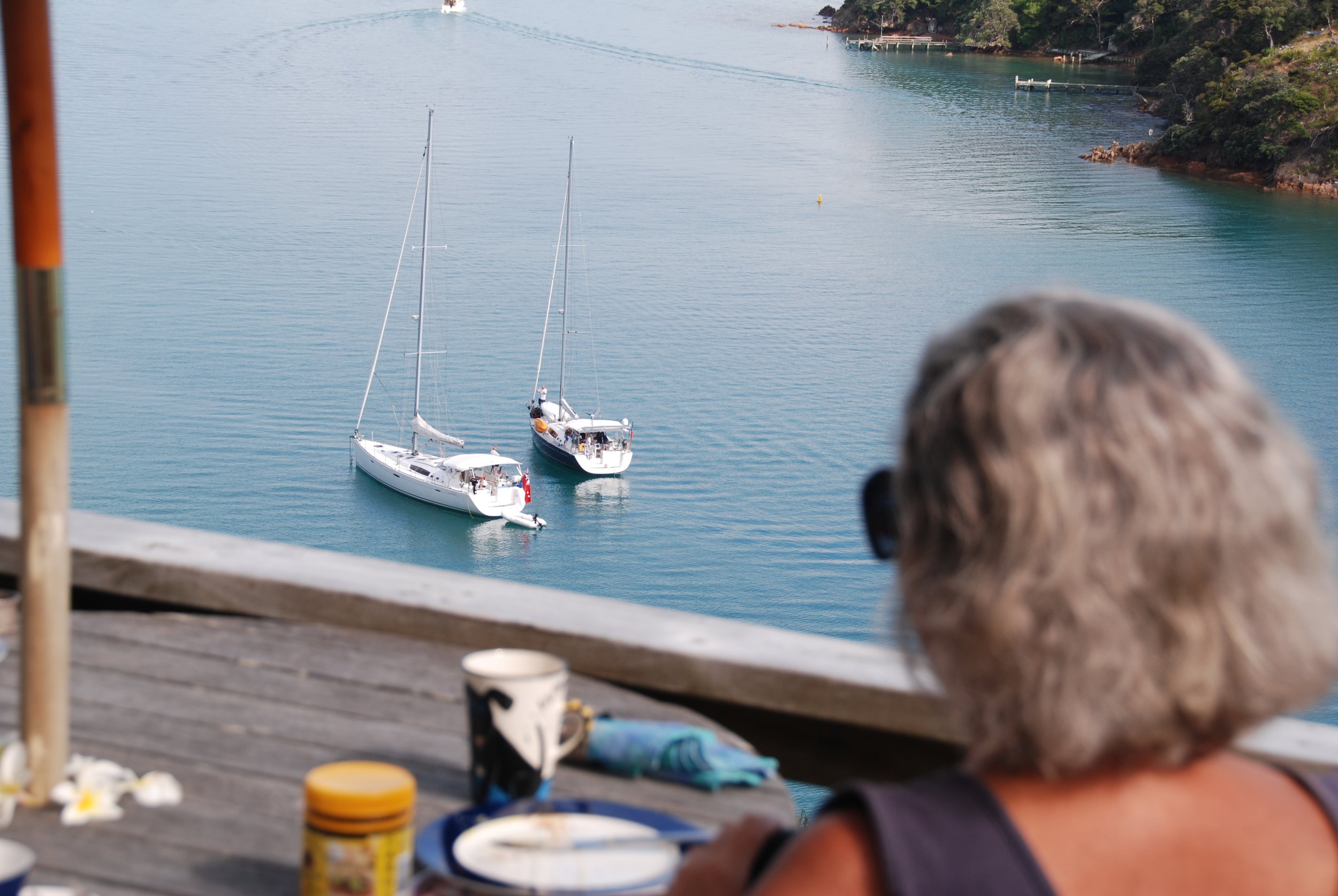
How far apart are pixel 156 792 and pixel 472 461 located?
108 ft

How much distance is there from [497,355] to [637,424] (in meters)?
6.09

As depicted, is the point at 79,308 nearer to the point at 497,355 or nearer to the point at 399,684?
the point at 497,355

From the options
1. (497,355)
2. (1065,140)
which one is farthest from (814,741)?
(1065,140)

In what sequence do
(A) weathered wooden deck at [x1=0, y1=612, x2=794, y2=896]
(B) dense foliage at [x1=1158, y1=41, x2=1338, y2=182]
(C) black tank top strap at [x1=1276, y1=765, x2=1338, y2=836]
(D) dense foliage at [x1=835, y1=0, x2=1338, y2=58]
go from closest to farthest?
(C) black tank top strap at [x1=1276, y1=765, x2=1338, y2=836], (A) weathered wooden deck at [x1=0, y1=612, x2=794, y2=896], (B) dense foliage at [x1=1158, y1=41, x2=1338, y2=182], (D) dense foliage at [x1=835, y1=0, x2=1338, y2=58]

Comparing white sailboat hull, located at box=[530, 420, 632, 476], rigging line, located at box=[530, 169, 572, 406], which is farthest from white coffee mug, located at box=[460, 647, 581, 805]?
rigging line, located at box=[530, 169, 572, 406]

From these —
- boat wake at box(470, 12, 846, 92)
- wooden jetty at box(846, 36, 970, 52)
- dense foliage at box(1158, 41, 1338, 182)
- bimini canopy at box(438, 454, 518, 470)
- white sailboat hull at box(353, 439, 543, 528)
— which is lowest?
white sailboat hull at box(353, 439, 543, 528)

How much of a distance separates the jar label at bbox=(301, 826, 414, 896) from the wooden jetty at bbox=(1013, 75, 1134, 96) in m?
82.4

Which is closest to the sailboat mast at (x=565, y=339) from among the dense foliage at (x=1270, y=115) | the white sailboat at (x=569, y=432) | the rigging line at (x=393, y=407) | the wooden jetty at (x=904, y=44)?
the white sailboat at (x=569, y=432)

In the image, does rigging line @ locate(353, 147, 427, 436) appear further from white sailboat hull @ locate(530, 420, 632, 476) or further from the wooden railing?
the wooden railing

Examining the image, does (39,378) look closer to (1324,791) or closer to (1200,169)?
(1324,791)

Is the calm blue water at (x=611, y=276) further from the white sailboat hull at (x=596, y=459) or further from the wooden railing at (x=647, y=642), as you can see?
the wooden railing at (x=647, y=642)

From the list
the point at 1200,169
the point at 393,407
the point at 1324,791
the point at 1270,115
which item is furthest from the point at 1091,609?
the point at 1200,169

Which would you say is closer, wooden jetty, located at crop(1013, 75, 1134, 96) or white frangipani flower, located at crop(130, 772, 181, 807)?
white frangipani flower, located at crop(130, 772, 181, 807)

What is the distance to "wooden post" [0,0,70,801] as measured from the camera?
1112 millimetres
